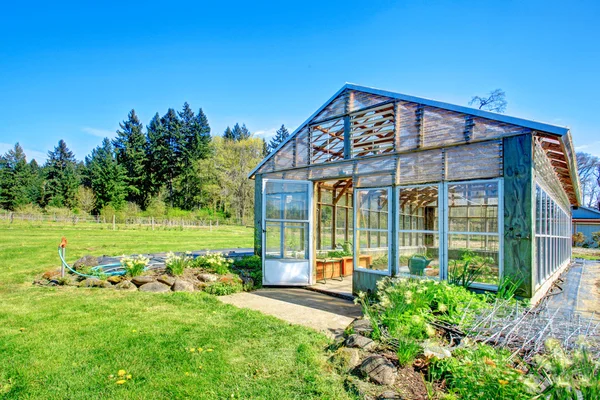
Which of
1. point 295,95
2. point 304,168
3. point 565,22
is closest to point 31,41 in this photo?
point 295,95

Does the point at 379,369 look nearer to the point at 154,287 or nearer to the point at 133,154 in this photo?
the point at 154,287

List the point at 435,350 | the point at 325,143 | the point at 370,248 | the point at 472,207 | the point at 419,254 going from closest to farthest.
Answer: the point at 435,350 < the point at 419,254 < the point at 472,207 < the point at 370,248 < the point at 325,143

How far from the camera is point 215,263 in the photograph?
7695 millimetres

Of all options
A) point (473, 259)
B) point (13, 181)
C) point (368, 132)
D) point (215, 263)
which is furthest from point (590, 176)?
point (13, 181)

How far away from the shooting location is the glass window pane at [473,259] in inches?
194

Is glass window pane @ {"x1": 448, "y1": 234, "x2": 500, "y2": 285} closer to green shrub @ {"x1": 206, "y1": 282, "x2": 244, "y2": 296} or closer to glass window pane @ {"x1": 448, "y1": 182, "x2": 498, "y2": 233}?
glass window pane @ {"x1": 448, "y1": 182, "x2": 498, "y2": 233}

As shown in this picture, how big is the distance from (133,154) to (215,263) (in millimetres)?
42128

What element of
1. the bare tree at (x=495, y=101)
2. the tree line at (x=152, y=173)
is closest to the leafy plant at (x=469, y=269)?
the bare tree at (x=495, y=101)

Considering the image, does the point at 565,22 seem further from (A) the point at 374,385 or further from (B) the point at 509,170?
(A) the point at 374,385

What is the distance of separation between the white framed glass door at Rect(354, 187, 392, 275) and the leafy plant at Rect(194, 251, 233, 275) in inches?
129

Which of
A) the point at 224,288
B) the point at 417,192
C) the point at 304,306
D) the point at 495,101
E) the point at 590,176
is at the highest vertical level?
the point at 495,101

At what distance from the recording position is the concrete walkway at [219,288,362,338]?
193 inches

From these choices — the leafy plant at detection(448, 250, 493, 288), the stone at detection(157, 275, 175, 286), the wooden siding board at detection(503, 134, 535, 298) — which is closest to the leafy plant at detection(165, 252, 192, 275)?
the stone at detection(157, 275, 175, 286)

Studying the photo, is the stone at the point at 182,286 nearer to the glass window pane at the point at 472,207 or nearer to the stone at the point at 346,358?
the stone at the point at 346,358
